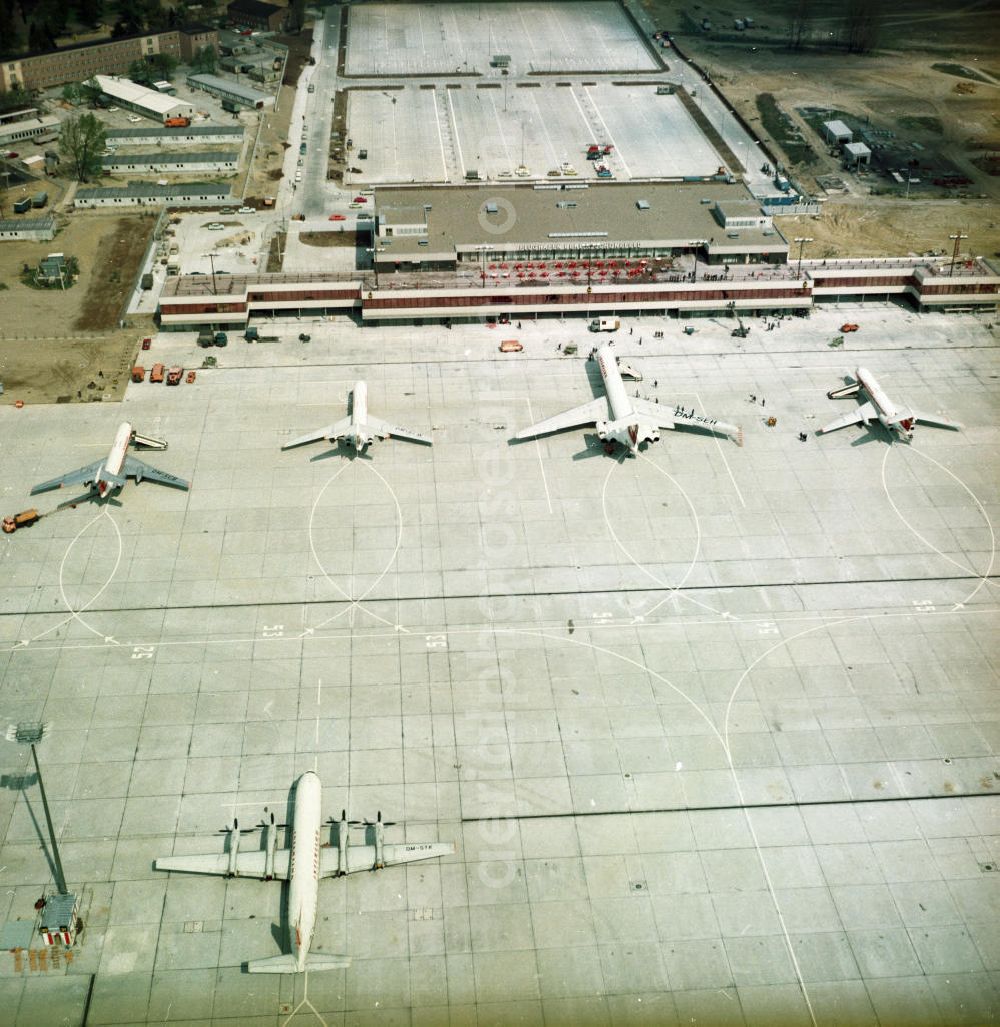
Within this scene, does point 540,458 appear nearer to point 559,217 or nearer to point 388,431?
point 388,431

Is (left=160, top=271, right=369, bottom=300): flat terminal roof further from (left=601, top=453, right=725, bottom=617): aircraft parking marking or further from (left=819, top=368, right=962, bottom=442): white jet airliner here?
(left=819, top=368, right=962, bottom=442): white jet airliner

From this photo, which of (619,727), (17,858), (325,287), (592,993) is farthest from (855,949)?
(325,287)

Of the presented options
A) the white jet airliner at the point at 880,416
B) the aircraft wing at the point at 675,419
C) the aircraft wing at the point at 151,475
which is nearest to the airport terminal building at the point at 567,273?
the white jet airliner at the point at 880,416

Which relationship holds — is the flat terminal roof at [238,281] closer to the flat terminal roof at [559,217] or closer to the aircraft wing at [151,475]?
the flat terminal roof at [559,217]

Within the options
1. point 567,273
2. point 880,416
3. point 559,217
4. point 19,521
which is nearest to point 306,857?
point 19,521

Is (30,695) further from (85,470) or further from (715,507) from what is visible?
(715,507)

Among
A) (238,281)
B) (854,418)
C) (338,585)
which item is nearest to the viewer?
(338,585)
